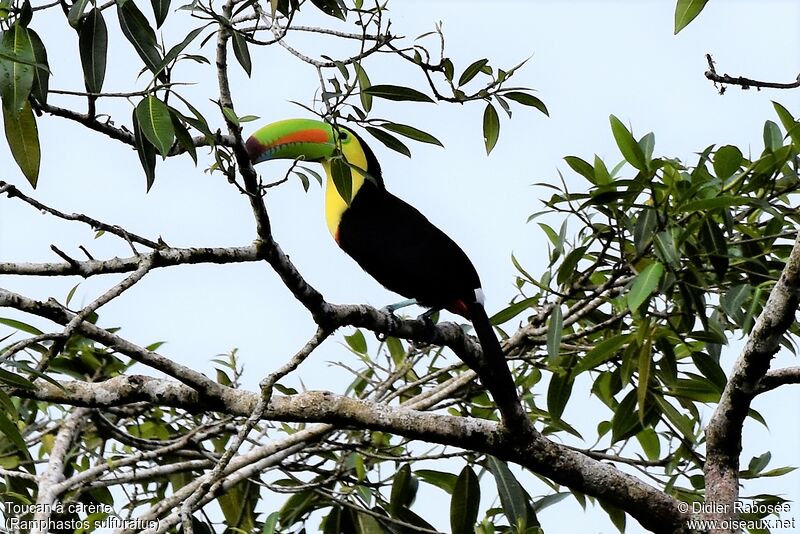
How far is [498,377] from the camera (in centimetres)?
323

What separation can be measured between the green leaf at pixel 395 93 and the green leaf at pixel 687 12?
68 cm

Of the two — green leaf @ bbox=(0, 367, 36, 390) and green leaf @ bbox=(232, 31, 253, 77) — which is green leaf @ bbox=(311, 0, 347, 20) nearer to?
green leaf @ bbox=(232, 31, 253, 77)

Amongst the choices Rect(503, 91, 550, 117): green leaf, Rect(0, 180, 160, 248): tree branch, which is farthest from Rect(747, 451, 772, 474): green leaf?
Rect(0, 180, 160, 248): tree branch

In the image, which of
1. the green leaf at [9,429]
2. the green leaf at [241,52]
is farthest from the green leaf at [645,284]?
the green leaf at [9,429]

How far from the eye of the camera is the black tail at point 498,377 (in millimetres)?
3158

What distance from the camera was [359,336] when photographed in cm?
441

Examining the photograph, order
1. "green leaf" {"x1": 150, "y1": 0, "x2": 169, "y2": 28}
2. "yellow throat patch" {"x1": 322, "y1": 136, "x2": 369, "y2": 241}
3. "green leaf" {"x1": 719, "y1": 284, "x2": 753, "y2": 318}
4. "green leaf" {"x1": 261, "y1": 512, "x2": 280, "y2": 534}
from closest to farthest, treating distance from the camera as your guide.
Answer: "green leaf" {"x1": 150, "y1": 0, "x2": 169, "y2": 28}, "green leaf" {"x1": 719, "y1": 284, "x2": 753, "y2": 318}, "green leaf" {"x1": 261, "y1": 512, "x2": 280, "y2": 534}, "yellow throat patch" {"x1": 322, "y1": 136, "x2": 369, "y2": 241}

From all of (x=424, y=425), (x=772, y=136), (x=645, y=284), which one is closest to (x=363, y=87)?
(x=645, y=284)

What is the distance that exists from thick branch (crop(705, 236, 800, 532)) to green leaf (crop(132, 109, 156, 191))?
5.21 feet

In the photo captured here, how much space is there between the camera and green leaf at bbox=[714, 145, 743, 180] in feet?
9.80

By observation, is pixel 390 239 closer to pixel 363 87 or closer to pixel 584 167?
pixel 584 167

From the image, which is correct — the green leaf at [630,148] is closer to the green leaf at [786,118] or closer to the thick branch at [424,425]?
the green leaf at [786,118]

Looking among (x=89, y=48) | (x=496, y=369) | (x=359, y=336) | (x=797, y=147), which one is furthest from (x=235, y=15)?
(x=359, y=336)

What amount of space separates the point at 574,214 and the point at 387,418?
846mm
